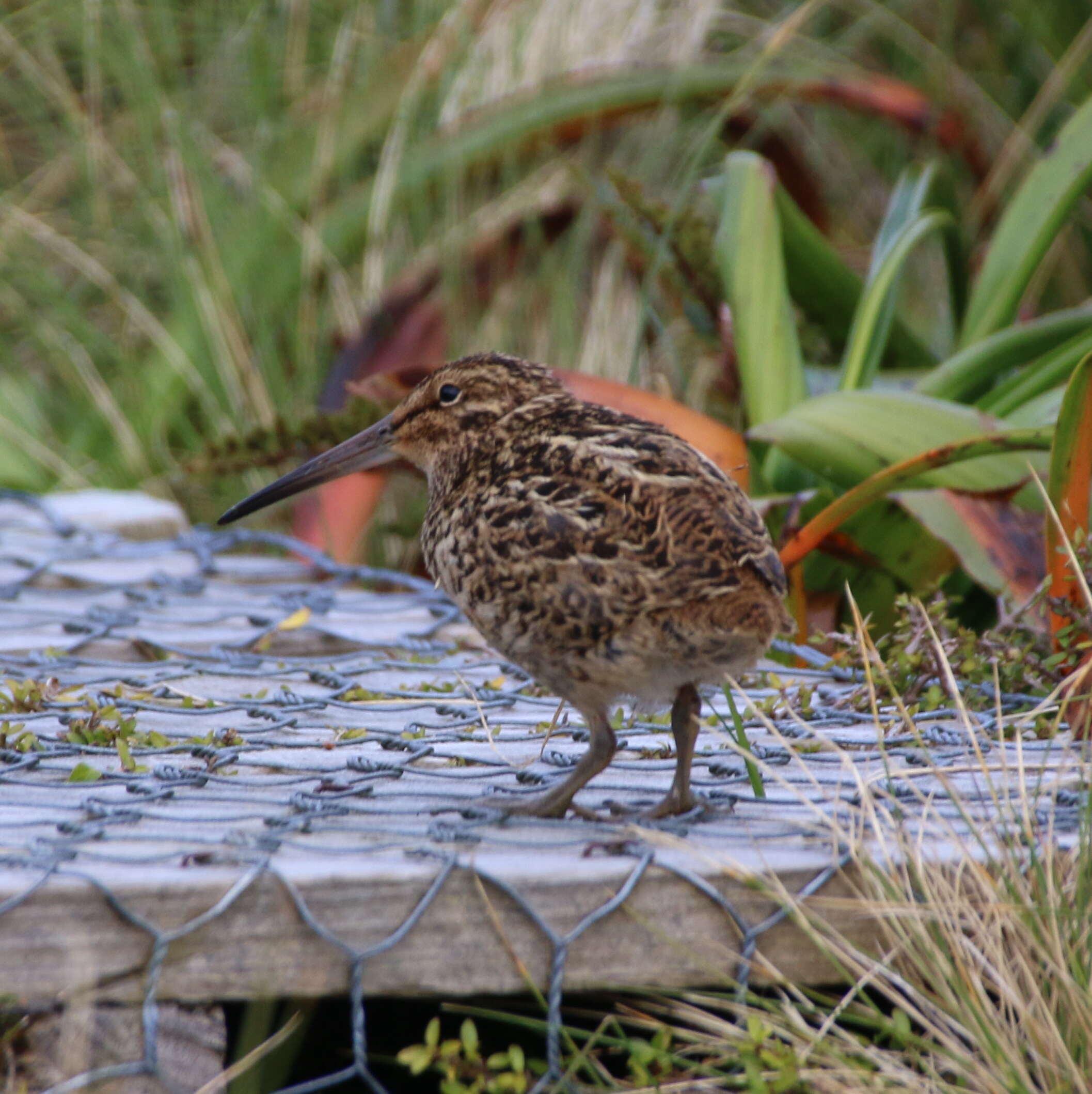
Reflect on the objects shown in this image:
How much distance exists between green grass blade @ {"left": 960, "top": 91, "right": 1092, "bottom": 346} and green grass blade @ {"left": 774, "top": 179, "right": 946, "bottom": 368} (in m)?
0.51

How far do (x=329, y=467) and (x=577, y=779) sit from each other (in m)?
1.05

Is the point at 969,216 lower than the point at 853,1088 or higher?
higher

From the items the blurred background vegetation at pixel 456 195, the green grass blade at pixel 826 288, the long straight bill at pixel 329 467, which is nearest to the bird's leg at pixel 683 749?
the long straight bill at pixel 329 467

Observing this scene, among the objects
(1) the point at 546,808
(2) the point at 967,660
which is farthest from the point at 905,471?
(1) the point at 546,808

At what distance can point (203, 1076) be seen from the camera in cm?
186

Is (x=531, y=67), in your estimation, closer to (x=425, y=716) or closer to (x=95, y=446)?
(x=95, y=446)

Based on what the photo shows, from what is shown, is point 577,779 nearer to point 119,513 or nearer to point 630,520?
point 630,520

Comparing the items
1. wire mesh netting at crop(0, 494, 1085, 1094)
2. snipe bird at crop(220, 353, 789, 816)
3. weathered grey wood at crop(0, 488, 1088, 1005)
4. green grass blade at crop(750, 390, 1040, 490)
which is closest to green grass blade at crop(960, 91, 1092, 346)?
green grass blade at crop(750, 390, 1040, 490)

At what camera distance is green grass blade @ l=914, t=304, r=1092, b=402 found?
4355 mm

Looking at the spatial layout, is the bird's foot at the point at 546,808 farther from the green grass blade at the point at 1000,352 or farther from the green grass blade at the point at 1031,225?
the green grass blade at the point at 1031,225

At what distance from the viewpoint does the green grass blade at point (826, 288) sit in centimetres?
520

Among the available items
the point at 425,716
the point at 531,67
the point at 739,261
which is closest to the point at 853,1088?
the point at 425,716

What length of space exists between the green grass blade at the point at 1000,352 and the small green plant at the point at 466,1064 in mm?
2953

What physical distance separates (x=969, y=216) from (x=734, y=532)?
17.0 ft
